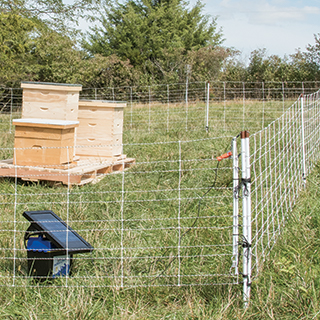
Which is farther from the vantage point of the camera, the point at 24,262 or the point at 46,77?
the point at 46,77

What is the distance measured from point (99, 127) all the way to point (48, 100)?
1248 mm

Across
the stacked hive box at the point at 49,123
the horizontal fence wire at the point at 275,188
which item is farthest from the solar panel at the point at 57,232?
the stacked hive box at the point at 49,123

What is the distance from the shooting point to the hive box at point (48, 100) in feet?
22.2

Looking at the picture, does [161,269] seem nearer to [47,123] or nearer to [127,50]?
[47,123]

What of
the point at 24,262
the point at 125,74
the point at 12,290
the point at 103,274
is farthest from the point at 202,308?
the point at 125,74

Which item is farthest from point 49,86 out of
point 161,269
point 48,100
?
point 161,269

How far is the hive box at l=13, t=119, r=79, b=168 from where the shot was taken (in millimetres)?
6438

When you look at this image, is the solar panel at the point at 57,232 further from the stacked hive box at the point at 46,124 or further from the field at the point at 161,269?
the stacked hive box at the point at 46,124

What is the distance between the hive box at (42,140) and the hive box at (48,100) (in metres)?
0.24

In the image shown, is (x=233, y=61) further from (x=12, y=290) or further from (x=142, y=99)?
(x=12, y=290)

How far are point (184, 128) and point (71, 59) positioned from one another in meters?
11.8

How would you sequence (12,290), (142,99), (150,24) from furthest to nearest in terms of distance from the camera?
(150,24) < (142,99) < (12,290)

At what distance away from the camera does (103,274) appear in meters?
3.67

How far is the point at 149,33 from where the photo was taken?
3053 centimetres
